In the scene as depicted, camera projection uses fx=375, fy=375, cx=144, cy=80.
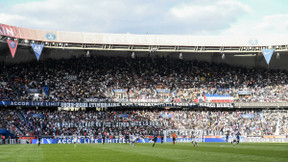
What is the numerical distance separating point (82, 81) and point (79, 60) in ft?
16.9

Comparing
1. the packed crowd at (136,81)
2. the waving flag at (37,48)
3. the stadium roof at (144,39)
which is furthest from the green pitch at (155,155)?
the packed crowd at (136,81)

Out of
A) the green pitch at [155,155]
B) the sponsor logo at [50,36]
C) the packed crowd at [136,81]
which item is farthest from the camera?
the packed crowd at [136,81]

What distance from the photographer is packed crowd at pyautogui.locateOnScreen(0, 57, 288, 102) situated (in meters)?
61.8

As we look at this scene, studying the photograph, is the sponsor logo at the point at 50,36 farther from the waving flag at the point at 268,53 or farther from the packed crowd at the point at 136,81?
the waving flag at the point at 268,53

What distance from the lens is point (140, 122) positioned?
60.9m

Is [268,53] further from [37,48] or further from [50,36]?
[37,48]

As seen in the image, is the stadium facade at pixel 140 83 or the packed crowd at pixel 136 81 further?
the packed crowd at pixel 136 81

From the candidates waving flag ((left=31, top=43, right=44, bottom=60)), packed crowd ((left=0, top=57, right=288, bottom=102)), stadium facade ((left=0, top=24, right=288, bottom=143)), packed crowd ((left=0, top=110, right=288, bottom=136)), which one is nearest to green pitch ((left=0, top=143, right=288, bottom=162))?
packed crowd ((left=0, top=110, right=288, bottom=136))

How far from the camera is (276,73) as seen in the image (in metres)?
72.2

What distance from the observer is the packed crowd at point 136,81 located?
61750 mm

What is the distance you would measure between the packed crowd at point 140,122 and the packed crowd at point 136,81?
8.17 feet

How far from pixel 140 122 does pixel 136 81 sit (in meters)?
8.99

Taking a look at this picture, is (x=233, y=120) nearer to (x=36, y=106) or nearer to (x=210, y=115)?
(x=210, y=115)

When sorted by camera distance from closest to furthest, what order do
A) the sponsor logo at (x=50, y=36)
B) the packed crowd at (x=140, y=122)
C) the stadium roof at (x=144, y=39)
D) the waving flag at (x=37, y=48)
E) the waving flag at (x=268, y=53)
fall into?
the packed crowd at (x=140, y=122) < the waving flag at (x=37, y=48) < the stadium roof at (x=144, y=39) < the sponsor logo at (x=50, y=36) < the waving flag at (x=268, y=53)
